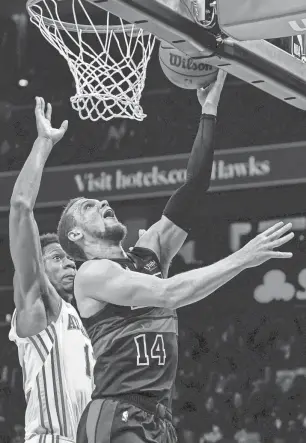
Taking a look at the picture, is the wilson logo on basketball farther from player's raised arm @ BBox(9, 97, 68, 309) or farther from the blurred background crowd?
the blurred background crowd

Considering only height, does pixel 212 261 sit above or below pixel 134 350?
above

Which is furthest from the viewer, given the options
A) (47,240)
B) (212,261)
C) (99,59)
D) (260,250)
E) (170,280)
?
(212,261)

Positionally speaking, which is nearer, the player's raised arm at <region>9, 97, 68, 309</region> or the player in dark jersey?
the player in dark jersey

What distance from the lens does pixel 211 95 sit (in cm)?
471

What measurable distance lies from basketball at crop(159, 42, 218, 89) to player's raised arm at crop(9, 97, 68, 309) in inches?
26.6

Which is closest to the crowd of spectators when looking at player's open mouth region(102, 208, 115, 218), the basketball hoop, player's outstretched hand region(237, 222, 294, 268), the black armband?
the basketball hoop

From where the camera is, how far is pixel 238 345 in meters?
9.72

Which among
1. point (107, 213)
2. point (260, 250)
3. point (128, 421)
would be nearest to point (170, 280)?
point (260, 250)

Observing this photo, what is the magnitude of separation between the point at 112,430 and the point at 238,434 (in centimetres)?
576

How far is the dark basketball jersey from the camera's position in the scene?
397cm

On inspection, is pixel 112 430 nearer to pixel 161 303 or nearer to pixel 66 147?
pixel 161 303

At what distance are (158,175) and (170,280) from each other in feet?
20.8

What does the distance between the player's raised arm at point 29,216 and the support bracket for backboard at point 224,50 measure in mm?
638

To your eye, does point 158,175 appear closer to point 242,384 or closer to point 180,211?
point 242,384
